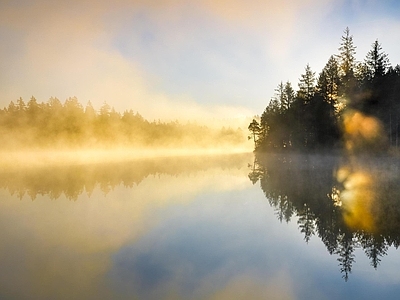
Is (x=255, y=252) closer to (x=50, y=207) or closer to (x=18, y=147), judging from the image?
(x=50, y=207)

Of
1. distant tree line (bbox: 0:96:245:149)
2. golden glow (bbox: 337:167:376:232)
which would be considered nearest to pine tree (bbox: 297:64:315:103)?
golden glow (bbox: 337:167:376:232)

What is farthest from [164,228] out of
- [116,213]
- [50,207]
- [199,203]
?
[50,207]

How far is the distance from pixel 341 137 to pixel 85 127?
74562 mm

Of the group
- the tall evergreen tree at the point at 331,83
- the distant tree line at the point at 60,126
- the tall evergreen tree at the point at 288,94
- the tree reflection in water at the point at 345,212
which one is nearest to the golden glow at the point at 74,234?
the tree reflection in water at the point at 345,212

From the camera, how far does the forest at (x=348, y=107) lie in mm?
37906

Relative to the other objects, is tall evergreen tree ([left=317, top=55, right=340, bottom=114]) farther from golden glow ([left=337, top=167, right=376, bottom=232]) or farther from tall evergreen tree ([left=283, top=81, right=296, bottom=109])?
golden glow ([left=337, top=167, right=376, bottom=232])

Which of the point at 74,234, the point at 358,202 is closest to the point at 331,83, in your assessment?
the point at 358,202

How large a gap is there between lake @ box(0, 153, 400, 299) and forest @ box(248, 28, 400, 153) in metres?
24.8

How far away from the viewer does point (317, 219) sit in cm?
1195

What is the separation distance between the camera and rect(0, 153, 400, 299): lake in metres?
6.41

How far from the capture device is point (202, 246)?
8.94 m

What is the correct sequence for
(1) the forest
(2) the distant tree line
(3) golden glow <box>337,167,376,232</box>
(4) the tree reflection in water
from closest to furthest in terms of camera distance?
1. (4) the tree reflection in water
2. (3) golden glow <box>337,167,376,232</box>
3. (1) the forest
4. (2) the distant tree line

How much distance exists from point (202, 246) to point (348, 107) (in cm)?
3862

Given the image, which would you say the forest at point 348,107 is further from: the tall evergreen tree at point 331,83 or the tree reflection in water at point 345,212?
the tree reflection in water at point 345,212
